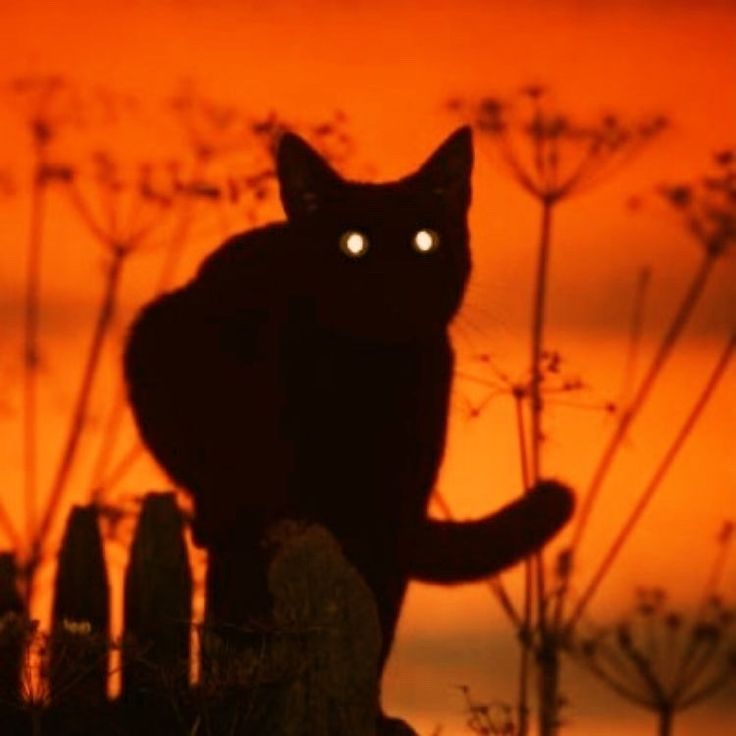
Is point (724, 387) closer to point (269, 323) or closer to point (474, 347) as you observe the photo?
point (474, 347)

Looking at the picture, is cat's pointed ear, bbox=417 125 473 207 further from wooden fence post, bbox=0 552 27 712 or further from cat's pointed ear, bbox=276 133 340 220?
wooden fence post, bbox=0 552 27 712

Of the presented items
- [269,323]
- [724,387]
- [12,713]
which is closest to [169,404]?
[269,323]

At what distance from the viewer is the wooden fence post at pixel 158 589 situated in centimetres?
382

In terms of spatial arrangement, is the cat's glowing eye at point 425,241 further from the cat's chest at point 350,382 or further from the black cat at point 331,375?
the cat's chest at point 350,382

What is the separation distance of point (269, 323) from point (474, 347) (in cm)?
31

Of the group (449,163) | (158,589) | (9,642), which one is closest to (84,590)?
(158,589)

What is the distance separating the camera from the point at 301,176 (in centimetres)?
393

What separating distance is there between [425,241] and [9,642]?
80 cm

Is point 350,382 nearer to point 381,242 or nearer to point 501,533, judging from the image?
point 381,242

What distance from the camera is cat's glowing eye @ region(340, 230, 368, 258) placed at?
3902 millimetres

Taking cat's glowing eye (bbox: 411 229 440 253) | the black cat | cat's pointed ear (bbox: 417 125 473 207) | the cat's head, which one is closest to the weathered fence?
the black cat

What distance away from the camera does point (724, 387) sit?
4.21 metres

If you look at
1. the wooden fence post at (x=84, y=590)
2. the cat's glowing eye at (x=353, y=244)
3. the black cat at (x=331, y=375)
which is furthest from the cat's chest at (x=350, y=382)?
the wooden fence post at (x=84, y=590)

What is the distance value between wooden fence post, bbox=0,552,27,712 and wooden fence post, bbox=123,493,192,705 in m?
0.15
